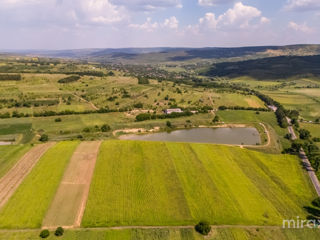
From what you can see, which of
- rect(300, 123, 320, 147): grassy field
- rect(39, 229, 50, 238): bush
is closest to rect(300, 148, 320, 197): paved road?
rect(300, 123, 320, 147): grassy field

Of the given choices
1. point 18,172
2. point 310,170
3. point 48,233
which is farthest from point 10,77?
point 310,170

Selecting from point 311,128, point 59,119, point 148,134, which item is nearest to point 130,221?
point 148,134

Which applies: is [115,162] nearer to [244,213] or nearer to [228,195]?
[228,195]

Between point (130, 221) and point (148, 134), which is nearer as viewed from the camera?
point (130, 221)

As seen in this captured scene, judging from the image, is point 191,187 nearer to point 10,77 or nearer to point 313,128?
point 313,128

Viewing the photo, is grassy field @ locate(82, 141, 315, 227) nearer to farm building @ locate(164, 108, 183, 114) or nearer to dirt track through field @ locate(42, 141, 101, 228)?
dirt track through field @ locate(42, 141, 101, 228)

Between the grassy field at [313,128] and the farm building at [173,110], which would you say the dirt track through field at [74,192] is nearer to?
the farm building at [173,110]
